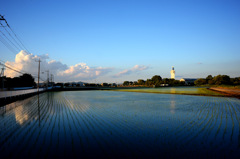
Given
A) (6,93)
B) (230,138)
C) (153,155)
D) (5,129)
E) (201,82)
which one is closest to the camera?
(153,155)

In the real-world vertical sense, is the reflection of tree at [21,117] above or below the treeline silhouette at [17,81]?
below

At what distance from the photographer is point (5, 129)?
308 inches

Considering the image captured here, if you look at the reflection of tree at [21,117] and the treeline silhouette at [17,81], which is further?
the treeline silhouette at [17,81]

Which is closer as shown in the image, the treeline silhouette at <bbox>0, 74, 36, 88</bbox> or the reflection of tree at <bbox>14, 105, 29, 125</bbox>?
the reflection of tree at <bbox>14, 105, 29, 125</bbox>

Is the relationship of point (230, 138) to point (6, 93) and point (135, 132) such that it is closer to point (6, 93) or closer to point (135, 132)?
point (135, 132)

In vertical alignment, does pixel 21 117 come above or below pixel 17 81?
below

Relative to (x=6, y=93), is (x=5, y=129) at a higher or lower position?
lower

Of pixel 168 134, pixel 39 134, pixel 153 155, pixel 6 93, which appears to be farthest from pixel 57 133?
pixel 6 93

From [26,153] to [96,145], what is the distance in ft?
7.24

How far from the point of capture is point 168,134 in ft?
23.1

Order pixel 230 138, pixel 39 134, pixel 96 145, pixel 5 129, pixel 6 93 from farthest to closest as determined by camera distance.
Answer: pixel 6 93 < pixel 5 129 < pixel 39 134 < pixel 230 138 < pixel 96 145

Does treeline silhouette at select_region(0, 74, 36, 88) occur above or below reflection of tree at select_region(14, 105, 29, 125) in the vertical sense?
above

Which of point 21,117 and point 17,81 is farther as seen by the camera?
point 17,81

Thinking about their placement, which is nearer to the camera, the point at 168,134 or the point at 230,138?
the point at 230,138
